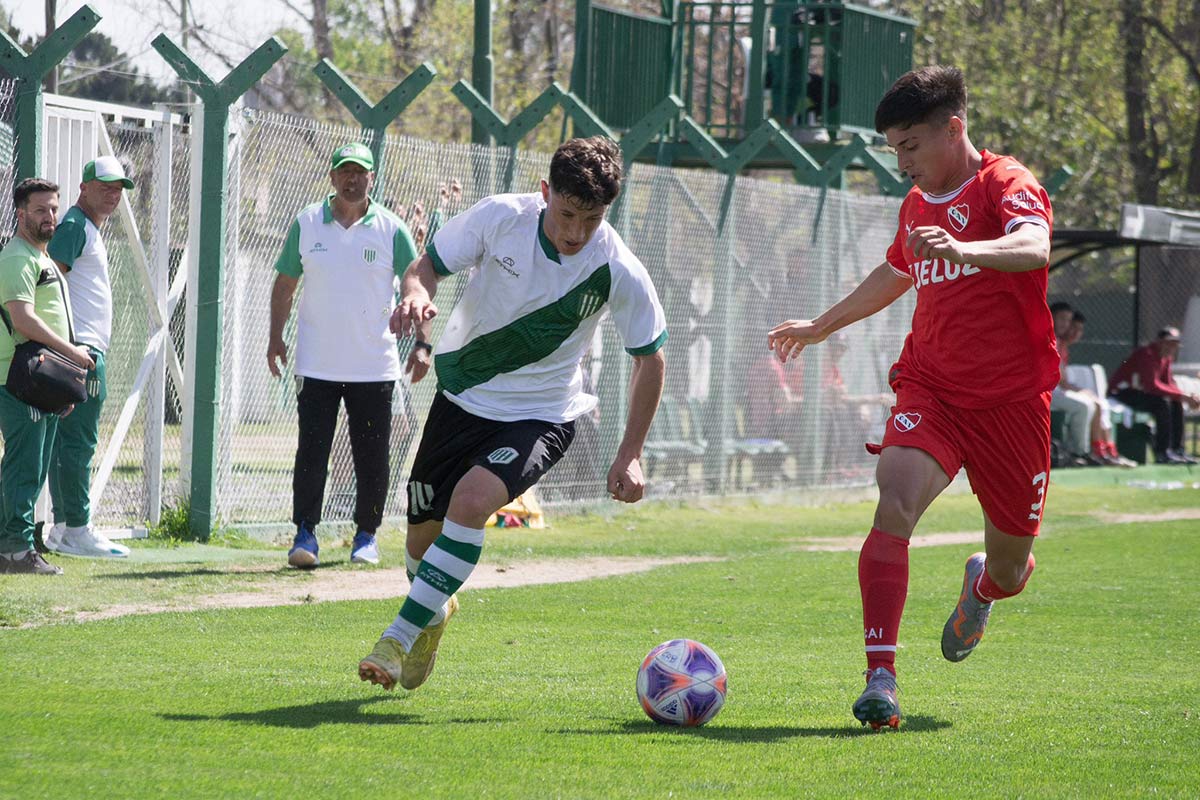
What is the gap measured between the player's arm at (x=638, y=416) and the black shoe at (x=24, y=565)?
436 centimetres

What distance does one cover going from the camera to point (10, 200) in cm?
970

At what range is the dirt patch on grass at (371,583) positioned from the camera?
26.9 feet

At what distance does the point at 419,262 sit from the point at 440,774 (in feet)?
6.63

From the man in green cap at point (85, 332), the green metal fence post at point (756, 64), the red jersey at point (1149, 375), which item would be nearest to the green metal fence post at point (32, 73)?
the man in green cap at point (85, 332)

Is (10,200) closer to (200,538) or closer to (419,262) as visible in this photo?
(200,538)

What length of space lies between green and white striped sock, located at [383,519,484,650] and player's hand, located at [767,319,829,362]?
1497mm

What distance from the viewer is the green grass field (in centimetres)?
457

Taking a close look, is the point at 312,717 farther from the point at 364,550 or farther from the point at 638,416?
the point at 364,550

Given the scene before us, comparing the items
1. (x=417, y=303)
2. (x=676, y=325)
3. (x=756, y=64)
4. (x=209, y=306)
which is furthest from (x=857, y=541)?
(x=417, y=303)

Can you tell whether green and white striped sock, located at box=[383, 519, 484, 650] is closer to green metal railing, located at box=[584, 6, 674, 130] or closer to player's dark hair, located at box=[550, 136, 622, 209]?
player's dark hair, located at box=[550, 136, 622, 209]

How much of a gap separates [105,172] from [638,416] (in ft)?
15.4

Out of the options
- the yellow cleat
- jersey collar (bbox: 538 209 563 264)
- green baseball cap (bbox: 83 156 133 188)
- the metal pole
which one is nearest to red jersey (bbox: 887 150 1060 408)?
jersey collar (bbox: 538 209 563 264)

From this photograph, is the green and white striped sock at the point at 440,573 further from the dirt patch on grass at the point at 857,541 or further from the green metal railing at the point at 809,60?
the green metal railing at the point at 809,60

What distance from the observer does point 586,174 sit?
5527 mm
